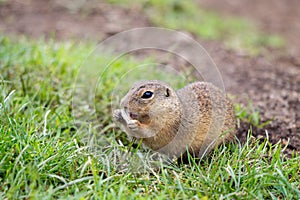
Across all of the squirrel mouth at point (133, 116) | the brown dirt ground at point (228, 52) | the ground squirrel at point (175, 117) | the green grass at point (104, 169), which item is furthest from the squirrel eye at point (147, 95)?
the brown dirt ground at point (228, 52)

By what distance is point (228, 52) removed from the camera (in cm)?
705

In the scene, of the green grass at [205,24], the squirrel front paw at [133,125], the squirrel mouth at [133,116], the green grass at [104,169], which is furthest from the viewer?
the green grass at [205,24]

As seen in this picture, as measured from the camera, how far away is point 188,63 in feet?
20.4

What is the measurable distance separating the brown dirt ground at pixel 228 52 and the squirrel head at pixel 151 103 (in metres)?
1.01

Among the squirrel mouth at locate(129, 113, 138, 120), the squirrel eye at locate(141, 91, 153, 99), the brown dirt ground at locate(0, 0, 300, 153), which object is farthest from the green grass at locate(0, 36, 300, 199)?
the brown dirt ground at locate(0, 0, 300, 153)

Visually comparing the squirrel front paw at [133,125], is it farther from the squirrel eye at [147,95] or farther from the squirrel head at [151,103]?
the squirrel eye at [147,95]

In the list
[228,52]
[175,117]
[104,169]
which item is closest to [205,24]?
[228,52]

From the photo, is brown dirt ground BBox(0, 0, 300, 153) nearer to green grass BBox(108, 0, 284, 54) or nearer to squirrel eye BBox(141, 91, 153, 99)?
green grass BBox(108, 0, 284, 54)

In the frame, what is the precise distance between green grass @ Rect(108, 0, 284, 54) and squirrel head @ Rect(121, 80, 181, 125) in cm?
420

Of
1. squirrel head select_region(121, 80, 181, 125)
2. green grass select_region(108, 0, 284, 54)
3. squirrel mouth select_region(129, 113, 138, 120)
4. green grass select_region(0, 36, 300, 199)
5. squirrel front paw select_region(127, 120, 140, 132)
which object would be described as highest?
green grass select_region(108, 0, 284, 54)

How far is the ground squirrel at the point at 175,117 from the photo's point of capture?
334 cm

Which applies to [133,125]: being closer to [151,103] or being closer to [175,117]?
[151,103]

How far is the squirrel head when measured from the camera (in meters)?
3.31

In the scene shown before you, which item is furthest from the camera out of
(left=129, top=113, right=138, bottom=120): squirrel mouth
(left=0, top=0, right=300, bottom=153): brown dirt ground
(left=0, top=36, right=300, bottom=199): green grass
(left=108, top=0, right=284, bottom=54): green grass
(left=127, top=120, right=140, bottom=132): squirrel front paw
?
(left=108, top=0, right=284, bottom=54): green grass
